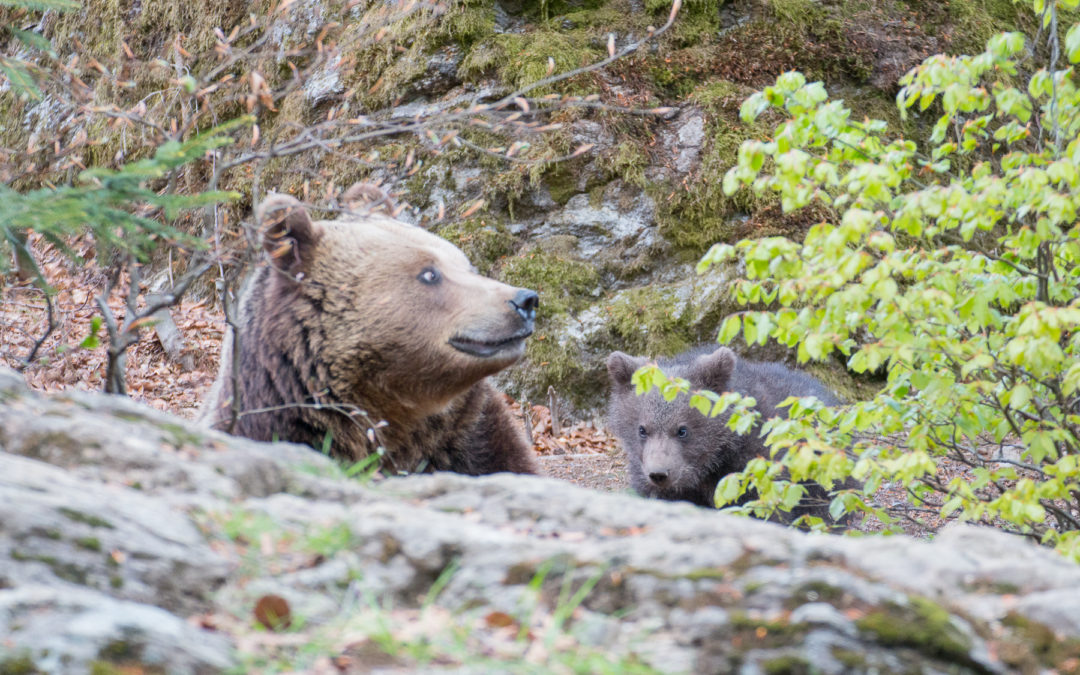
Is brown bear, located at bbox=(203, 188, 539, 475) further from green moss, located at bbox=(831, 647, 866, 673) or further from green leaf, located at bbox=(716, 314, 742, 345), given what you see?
green moss, located at bbox=(831, 647, 866, 673)

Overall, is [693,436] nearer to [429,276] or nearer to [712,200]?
[429,276]

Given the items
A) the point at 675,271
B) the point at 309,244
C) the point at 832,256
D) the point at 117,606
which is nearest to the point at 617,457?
the point at 675,271

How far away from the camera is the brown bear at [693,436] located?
7.03 m

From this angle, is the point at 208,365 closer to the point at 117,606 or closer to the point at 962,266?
the point at 962,266

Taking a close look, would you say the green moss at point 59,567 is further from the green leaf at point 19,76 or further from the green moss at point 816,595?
the green leaf at point 19,76

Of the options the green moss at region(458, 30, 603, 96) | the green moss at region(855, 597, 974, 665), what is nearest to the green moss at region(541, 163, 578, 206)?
the green moss at region(458, 30, 603, 96)

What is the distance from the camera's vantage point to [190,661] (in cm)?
182

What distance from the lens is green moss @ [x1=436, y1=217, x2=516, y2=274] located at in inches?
444

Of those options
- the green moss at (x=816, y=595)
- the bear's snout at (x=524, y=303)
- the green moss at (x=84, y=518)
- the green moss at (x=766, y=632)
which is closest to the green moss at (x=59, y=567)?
the green moss at (x=84, y=518)

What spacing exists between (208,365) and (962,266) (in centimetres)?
888

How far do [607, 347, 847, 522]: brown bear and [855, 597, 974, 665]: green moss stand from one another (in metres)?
4.84

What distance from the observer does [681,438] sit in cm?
719

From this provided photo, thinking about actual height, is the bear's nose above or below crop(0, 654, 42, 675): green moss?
below

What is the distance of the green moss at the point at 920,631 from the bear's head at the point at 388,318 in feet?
9.35
